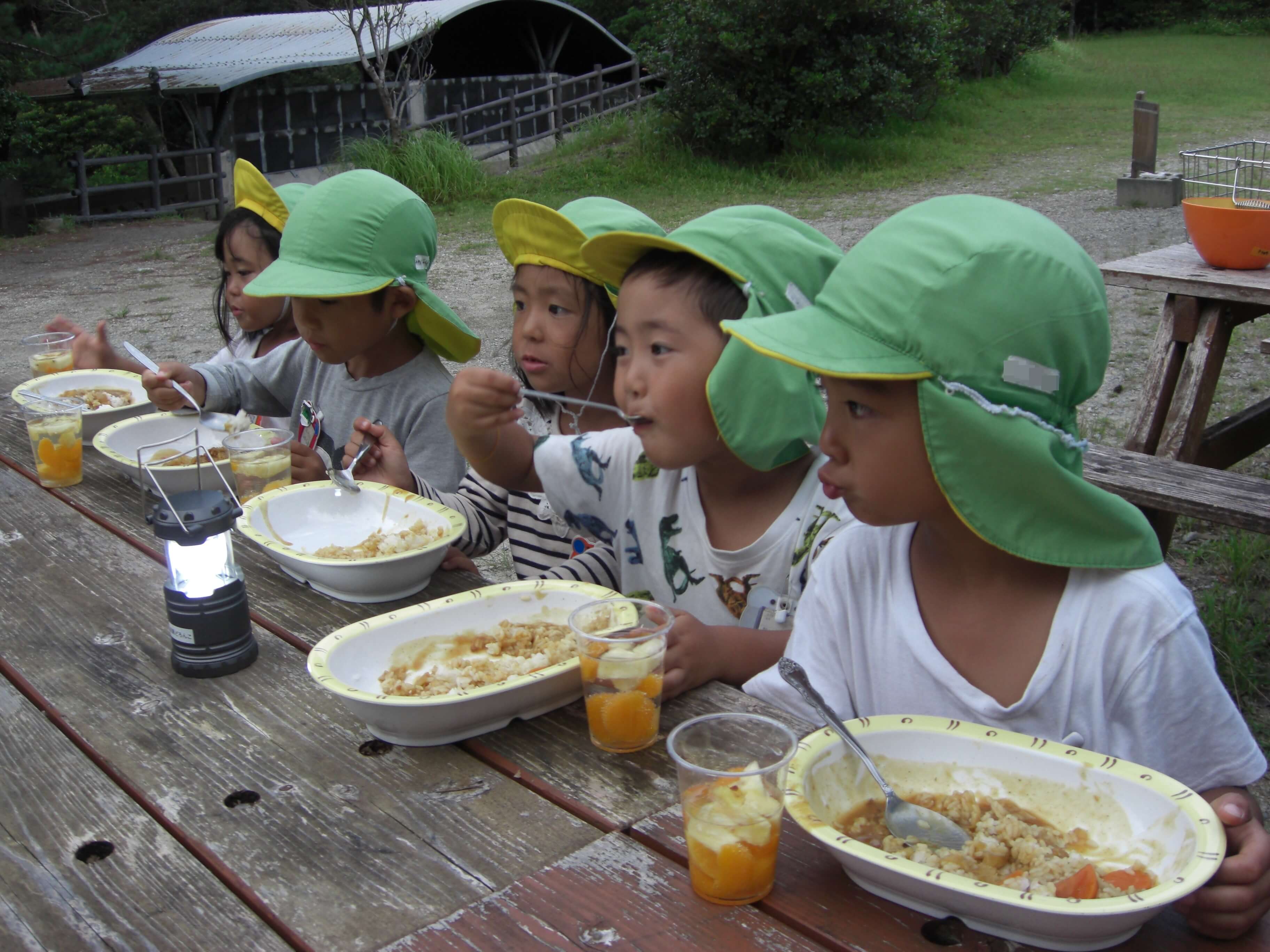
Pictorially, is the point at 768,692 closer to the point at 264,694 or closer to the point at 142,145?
the point at 264,694

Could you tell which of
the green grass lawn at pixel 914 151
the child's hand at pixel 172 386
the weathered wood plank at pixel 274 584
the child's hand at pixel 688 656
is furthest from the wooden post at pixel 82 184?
the child's hand at pixel 688 656

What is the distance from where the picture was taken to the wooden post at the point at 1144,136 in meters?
11.1

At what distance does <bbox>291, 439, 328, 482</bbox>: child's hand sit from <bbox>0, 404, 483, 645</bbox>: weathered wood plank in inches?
13.1

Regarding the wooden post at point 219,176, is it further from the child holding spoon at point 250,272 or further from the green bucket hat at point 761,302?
the green bucket hat at point 761,302

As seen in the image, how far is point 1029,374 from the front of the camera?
4.09ft

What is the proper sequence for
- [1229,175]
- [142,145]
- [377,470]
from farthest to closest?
[142,145], [1229,175], [377,470]

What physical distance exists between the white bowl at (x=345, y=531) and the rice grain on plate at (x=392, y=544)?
17 millimetres

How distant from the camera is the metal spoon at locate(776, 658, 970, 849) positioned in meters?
1.18

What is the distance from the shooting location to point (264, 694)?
1.58 m

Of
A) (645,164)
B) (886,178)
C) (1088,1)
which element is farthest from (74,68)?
(1088,1)

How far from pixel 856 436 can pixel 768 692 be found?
0.36 m

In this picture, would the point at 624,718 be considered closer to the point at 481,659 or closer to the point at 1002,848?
the point at 481,659

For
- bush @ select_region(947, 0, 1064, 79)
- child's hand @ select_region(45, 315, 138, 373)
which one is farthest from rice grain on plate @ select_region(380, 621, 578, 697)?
bush @ select_region(947, 0, 1064, 79)

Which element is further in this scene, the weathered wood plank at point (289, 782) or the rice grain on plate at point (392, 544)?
the rice grain on plate at point (392, 544)
